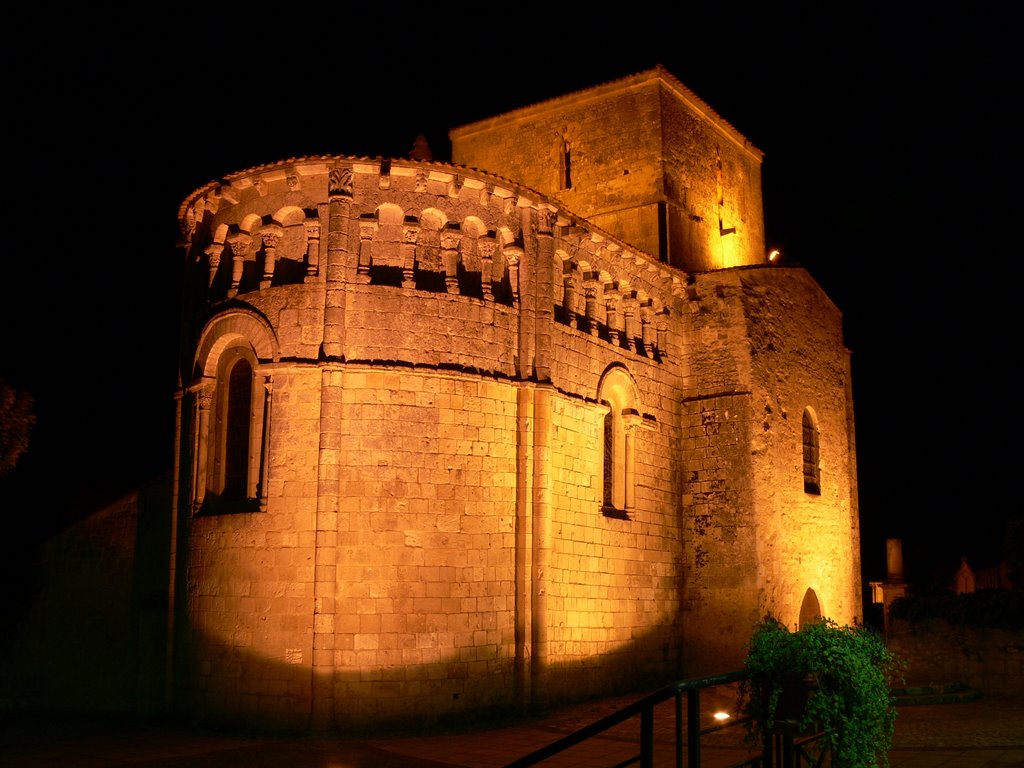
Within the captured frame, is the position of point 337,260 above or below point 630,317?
below

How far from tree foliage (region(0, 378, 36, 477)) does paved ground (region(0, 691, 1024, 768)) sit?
3858 mm

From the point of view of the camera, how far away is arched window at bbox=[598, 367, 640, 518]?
55.9ft

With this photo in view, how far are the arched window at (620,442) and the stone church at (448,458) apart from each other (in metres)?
0.04

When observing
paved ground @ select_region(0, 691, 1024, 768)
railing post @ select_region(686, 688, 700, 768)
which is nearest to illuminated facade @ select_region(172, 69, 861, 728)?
paved ground @ select_region(0, 691, 1024, 768)

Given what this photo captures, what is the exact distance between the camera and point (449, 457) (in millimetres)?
13828

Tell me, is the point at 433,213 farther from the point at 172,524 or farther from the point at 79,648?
the point at 79,648

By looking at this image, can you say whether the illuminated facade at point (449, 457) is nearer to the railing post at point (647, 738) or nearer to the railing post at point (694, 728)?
the railing post at point (694, 728)

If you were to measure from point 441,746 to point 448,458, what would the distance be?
3.82 m

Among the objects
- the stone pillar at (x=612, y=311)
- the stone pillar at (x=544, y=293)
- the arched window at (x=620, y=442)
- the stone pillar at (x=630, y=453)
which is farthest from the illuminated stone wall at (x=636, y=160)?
the stone pillar at (x=544, y=293)

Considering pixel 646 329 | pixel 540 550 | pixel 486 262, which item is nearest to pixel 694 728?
pixel 540 550

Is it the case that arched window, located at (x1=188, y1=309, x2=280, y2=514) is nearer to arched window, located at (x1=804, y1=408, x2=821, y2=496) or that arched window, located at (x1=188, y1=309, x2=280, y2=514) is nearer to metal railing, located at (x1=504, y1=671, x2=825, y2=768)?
metal railing, located at (x1=504, y1=671, x2=825, y2=768)

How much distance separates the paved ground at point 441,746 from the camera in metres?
10.7

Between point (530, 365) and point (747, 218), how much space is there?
11.3m

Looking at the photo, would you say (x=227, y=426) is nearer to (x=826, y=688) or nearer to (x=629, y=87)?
(x=826, y=688)
